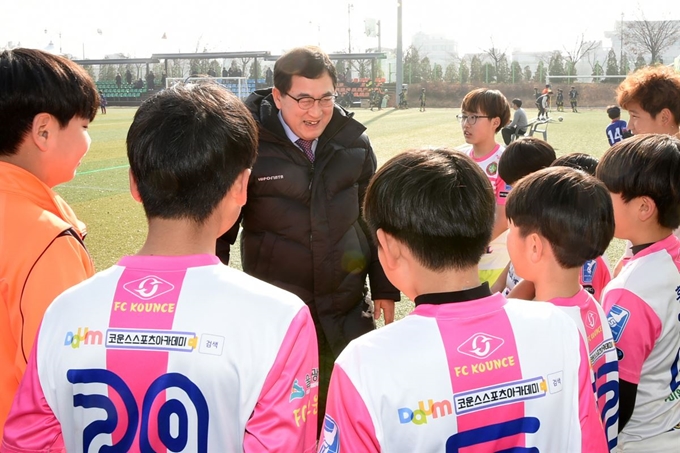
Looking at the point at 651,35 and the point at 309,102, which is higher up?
the point at 651,35

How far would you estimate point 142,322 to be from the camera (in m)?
1.43

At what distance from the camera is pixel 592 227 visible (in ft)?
6.53

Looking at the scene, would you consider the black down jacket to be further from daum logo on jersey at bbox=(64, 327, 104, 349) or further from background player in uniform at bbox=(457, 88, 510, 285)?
daum logo on jersey at bbox=(64, 327, 104, 349)

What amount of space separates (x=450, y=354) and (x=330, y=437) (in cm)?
33

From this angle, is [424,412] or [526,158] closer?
[424,412]

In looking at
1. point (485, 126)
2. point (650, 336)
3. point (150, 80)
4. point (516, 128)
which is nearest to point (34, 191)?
point (650, 336)

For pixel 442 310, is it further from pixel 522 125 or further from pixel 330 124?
pixel 522 125

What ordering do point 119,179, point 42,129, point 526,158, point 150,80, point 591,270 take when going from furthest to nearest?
1. point 150,80
2. point 119,179
3. point 526,158
4. point 591,270
5. point 42,129

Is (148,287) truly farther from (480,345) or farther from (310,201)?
(310,201)

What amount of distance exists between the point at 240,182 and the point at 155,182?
0.22 metres

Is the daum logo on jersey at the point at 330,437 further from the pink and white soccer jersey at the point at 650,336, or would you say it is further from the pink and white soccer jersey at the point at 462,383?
the pink and white soccer jersey at the point at 650,336

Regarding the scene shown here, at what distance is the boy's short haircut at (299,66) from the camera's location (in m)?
3.22

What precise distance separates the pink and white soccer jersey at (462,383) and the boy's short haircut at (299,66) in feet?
6.60

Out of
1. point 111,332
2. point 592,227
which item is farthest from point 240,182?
point 592,227
